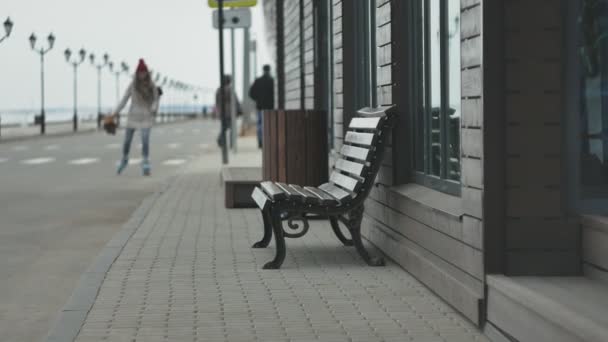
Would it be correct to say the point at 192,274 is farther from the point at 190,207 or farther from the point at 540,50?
the point at 190,207

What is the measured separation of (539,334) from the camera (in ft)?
16.0

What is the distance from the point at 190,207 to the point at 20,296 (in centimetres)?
616

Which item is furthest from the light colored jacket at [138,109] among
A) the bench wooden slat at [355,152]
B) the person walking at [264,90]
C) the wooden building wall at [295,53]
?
the bench wooden slat at [355,152]

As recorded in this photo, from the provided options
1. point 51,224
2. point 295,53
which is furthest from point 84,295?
point 295,53

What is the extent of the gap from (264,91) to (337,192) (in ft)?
62.9

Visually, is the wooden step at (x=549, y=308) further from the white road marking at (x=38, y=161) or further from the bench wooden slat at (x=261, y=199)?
the white road marking at (x=38, y=161)

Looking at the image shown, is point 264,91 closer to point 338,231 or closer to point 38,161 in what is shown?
point 38,161

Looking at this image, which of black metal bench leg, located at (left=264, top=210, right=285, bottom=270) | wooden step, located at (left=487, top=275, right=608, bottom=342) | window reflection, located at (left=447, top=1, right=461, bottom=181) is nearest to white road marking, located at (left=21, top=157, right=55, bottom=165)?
black metal bench leg, located at (left=264, top=210, right=285, bottom=270)

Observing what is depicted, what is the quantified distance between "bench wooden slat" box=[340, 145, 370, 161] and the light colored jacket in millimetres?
11407

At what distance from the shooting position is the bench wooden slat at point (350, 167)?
8.28m

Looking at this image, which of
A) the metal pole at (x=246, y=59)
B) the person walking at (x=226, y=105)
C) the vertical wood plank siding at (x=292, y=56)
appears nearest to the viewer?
the vertical wood plank siding at (x=292, y=56)

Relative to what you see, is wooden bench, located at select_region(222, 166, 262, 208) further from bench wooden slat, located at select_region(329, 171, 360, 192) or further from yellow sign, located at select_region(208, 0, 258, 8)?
yellow sign, located at select_region(208, 0, 258, 8)

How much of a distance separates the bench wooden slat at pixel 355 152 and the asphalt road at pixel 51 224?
87.5 inches

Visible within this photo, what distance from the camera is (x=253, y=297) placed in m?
7.02
